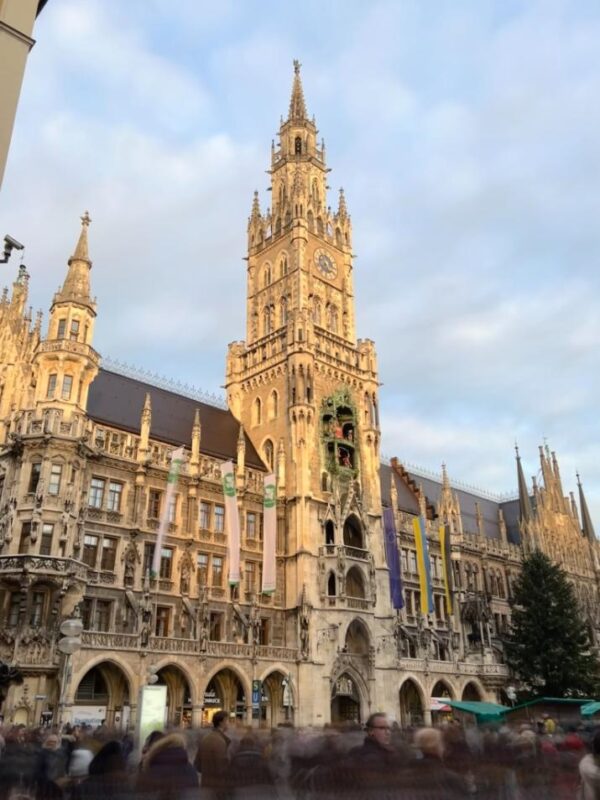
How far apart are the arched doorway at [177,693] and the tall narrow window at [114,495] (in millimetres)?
8666

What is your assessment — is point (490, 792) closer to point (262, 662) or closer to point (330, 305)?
point (262, 662)

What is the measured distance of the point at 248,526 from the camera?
43.1m

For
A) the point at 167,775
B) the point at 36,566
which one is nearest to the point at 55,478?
the point at 36,566

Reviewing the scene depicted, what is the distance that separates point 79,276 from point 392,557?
27.5m

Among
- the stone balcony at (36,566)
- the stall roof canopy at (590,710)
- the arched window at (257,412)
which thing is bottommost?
the stall roof canopy at (590,710)

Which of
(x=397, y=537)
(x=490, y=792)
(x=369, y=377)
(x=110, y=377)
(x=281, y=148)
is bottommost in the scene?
(x=490, y=792)

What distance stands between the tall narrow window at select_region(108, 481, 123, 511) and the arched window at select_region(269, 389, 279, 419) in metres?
14.0

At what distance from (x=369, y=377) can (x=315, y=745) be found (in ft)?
142

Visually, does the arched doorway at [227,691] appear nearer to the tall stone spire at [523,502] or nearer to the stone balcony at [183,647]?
the stone balcony at [183,647]

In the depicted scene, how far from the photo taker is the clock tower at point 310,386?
43.9 metres

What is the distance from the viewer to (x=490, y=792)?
782 centimetres

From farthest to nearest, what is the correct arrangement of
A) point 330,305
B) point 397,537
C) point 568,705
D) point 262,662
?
point 330,305 → point 397,537 → point 262,662 → point 568,705

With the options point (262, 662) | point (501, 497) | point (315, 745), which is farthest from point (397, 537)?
point (315, 745)

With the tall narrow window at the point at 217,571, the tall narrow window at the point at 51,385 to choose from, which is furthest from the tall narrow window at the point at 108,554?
the tall narrow window at the point at 51,385
